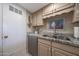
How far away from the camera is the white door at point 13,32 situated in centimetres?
114

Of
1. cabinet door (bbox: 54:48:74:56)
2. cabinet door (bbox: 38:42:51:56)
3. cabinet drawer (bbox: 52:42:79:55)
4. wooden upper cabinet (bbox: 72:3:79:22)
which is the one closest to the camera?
cabinet drawer (bbox: 52:42:79:55)

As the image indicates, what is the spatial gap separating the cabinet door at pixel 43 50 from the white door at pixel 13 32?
0.26m

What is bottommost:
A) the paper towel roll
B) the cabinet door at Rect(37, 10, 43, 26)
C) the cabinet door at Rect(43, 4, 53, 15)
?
the paper towel roll

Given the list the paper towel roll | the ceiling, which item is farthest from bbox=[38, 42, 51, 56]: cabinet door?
the ceiling

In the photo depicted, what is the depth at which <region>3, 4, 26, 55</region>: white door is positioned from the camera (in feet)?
3.75

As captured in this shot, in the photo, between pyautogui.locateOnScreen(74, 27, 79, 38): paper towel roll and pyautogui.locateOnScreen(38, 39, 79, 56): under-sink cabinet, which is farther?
pyautogui.locateOnScreen(74, 27, 79, 38): paper towel roll

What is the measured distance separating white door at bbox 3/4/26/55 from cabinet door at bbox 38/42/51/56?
10.2 inches

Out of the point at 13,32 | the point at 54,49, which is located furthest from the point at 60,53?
the point at 13,32

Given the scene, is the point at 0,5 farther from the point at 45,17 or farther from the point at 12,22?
the point at 45,17

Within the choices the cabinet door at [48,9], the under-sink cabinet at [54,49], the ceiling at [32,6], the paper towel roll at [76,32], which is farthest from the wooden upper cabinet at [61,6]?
the under-sink cabinet at [54,49]

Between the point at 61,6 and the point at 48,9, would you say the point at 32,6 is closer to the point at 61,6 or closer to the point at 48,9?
the point at 48,9

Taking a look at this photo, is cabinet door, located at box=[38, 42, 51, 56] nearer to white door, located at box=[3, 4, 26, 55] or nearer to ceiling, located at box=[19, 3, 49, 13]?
white door, located at box=[3, 4, 26, 55]

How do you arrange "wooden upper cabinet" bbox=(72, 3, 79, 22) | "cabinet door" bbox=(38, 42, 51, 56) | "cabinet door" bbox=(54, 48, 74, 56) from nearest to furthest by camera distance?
"cabinet door" bbox=(54, 48, 74, 56), "wooden upper cabinet" bbox=(72, 3, 79, 22), "cabinet door" bbox=(38, 42, 51, 56)

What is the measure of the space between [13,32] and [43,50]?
0.55 metres
